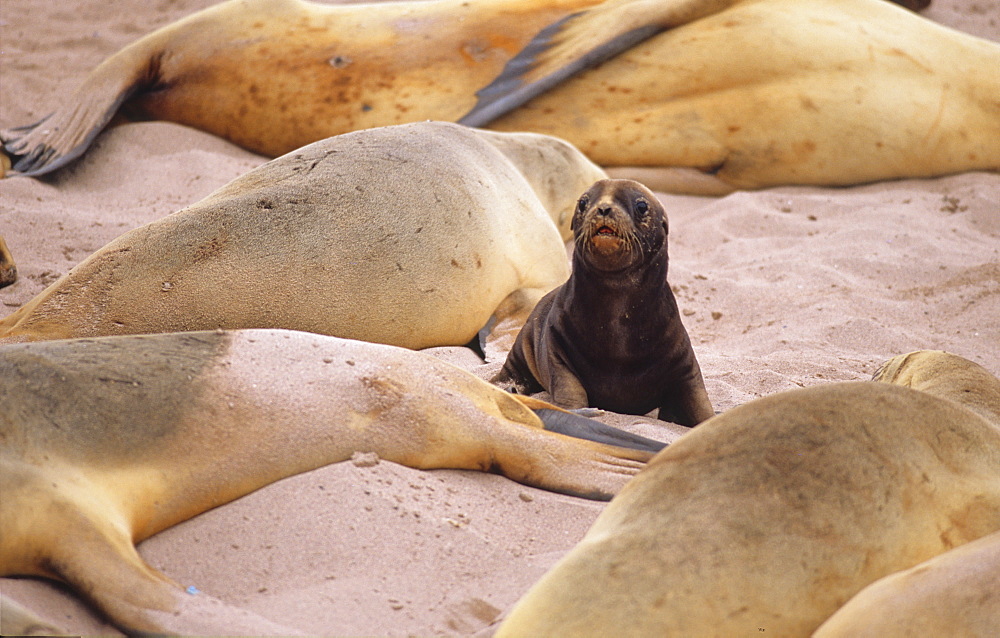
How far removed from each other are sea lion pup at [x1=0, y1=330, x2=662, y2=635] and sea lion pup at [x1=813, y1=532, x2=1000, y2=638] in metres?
0.87

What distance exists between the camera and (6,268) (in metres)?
3.71

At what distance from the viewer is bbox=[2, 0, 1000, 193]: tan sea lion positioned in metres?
5.49

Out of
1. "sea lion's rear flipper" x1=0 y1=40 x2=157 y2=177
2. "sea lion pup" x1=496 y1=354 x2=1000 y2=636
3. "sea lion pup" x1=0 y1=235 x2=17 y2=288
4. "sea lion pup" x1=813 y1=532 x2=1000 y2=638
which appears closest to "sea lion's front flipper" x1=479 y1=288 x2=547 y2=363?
"sea lion pup" x1=0 y1=235 x2=17 y2=288

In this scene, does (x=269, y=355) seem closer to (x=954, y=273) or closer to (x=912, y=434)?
(x=912, y=434)

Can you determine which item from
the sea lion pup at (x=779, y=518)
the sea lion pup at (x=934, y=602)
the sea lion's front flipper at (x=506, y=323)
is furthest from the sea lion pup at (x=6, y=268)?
the sea lion pup at (x=934, y=602)

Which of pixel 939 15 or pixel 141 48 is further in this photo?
pixel 939 15

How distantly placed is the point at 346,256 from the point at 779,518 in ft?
6.58

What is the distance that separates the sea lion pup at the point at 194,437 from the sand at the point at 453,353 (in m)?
0.06

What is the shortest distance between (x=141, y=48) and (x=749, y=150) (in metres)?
3.05

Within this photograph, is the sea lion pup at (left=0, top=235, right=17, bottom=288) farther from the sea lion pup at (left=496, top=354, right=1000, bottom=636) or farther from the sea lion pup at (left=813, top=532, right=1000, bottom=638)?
the sea lion pup at (left=813, top=532, right=1000, bottom=638)

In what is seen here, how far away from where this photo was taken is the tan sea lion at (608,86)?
549cm

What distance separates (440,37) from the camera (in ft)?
18.1

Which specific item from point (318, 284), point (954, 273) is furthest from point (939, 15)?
point (318, 284)

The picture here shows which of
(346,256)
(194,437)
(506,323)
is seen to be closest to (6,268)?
(346,256)
